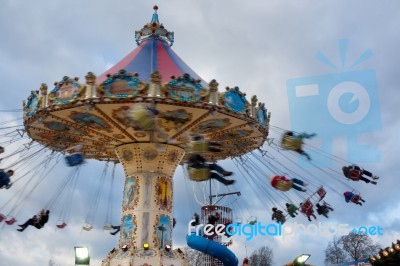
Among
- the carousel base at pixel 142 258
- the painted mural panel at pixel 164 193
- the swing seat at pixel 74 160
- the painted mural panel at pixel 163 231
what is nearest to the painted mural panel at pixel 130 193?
the painted mural panel at pixel 164 193

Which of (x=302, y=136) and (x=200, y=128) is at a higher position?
(x=200, y=128)

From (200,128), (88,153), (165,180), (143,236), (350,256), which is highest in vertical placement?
(350,256)

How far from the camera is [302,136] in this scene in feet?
42.8

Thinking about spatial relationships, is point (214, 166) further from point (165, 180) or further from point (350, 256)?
point (350, 256)

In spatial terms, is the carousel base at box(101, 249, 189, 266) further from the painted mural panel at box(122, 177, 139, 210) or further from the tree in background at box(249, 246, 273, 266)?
the tree in background at box(249, 246, 273, 266)

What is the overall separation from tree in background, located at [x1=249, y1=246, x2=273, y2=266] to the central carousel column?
82.2ft

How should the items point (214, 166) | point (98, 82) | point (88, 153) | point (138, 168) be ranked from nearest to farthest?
point (214, 166) < point (98, 82) < point (138, 168) < point (88, 153)

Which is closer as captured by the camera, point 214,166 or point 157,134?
point 214,166

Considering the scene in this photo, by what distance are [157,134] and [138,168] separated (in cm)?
158

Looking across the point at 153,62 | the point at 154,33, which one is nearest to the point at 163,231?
the point at 153,62

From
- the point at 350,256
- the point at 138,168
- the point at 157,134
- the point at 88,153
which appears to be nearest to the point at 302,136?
the point at 157,134

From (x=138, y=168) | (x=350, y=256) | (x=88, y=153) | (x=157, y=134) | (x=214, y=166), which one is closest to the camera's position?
(x=214, y=166)

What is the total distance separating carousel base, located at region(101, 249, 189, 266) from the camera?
44.3ft

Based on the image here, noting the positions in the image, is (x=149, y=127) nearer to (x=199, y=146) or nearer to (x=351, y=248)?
(x=199, y=146)
